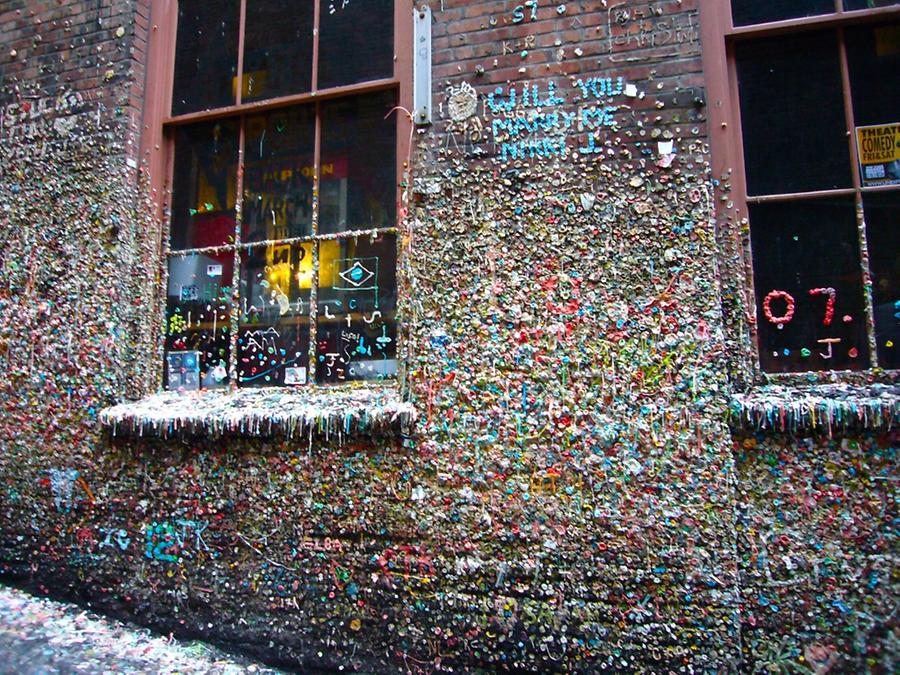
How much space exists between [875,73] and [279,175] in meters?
2.86

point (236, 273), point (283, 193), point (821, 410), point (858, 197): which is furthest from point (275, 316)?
point (858, 197)

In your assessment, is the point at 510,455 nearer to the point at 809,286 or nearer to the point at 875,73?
the point at 809,286

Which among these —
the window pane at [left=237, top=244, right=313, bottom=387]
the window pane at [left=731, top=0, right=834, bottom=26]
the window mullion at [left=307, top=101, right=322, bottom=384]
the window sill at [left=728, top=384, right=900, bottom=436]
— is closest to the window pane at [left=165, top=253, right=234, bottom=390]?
the window pane at [left=237, top=244, right=313, bottom=387]

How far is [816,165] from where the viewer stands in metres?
2.61

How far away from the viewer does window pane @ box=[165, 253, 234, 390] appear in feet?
10.6

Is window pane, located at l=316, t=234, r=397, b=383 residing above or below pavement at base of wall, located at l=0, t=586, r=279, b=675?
above

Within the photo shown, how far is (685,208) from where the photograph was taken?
255 centimetres

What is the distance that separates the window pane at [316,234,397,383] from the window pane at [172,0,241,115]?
48.6 inches

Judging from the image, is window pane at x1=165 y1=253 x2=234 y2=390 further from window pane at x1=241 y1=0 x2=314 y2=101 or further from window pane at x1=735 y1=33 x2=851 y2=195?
window pane at x1=735 y1=33 x2=851 y2=195

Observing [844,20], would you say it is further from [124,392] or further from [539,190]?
[124,392]

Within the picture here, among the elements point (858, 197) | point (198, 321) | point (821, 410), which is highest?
point (858, 197)

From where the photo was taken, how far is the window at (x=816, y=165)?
2.51m

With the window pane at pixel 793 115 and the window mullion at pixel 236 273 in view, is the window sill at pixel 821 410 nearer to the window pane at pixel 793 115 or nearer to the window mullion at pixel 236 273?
the window pane at pixel 793 115

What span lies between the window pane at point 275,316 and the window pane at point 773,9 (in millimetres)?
2321
